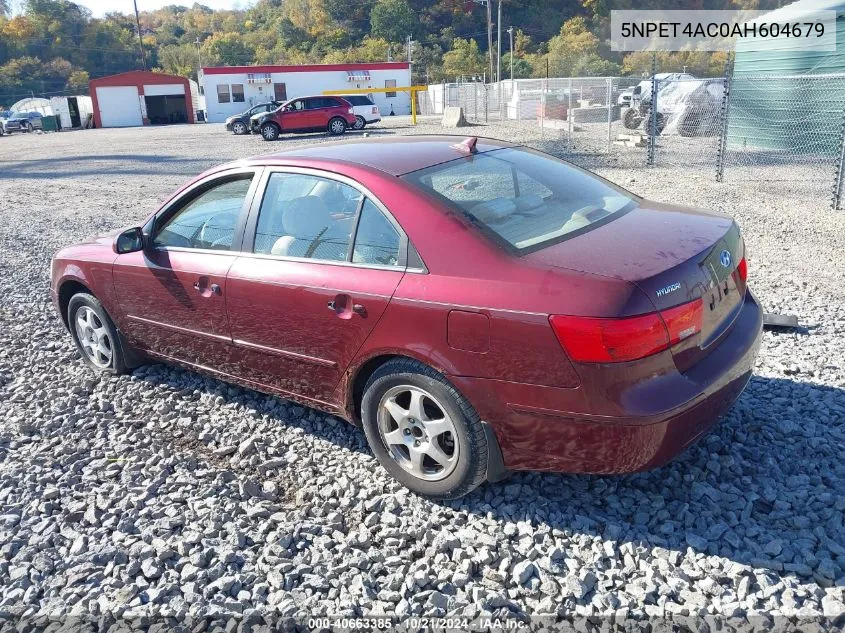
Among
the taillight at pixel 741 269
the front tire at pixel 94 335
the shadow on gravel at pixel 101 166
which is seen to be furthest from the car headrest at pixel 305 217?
the shadow on gravel at pixel 101 166

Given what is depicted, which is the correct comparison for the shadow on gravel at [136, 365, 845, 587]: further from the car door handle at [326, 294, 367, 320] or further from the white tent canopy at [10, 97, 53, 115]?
the white tent canopy at [10, 97, 53, 115]

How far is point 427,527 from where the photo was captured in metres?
3.18

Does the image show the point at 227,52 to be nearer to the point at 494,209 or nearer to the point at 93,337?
the point at 93,337

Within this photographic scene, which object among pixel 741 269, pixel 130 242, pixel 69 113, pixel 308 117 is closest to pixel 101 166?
pixel 308 117

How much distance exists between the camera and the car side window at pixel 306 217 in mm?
3537

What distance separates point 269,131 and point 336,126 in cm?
297

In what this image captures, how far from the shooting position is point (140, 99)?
56.0 m

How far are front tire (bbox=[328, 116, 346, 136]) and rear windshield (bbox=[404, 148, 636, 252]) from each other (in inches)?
1086

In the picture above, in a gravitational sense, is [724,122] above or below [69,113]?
below

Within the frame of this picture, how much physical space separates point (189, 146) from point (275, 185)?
88.8ft

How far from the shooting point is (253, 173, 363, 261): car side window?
354 centimetres

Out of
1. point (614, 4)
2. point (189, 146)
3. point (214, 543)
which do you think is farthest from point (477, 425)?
point (614, 4)

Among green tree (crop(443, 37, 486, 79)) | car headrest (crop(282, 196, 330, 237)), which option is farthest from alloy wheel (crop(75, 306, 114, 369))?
green tree (crop(443, 37, 486, 79))

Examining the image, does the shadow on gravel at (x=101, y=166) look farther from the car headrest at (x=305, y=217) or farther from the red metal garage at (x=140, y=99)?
the red metal garage at (x=140, y=99)
